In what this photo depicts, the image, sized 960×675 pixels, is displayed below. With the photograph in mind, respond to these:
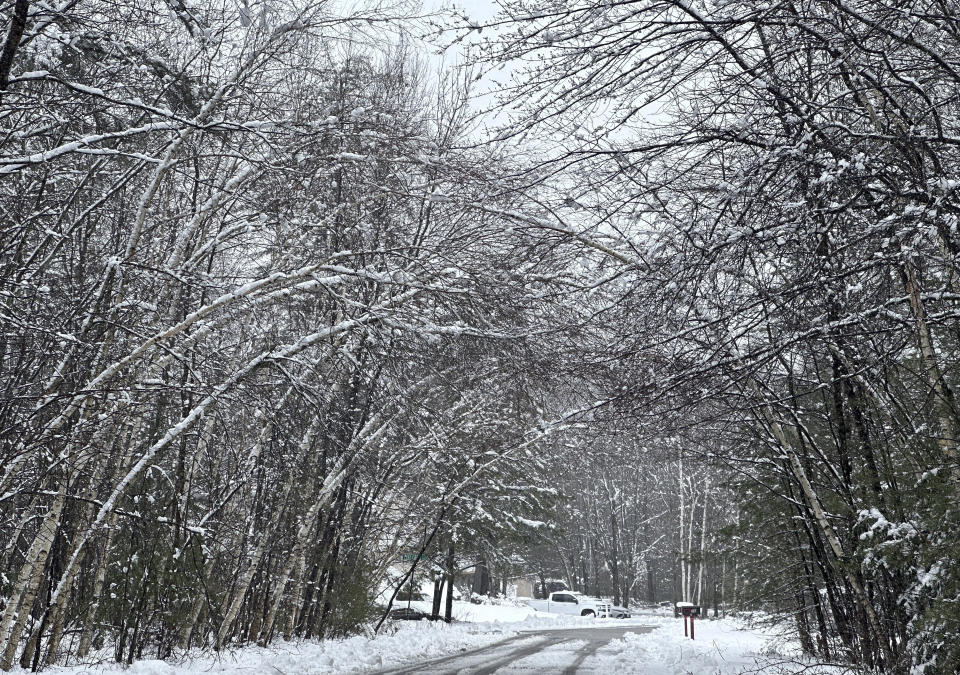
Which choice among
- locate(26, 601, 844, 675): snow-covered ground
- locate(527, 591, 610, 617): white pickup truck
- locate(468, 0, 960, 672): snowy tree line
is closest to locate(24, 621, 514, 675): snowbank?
locate(26, 601, 844, 675): snow-covered ground

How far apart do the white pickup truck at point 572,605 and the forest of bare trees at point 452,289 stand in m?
29.8

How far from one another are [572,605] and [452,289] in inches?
1621

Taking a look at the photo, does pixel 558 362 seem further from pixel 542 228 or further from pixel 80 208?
pixel 80 208

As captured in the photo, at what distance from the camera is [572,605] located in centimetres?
4531

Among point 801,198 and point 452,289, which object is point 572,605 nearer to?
point 452,289

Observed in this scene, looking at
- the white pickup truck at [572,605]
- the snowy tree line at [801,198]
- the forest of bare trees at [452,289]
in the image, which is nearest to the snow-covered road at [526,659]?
the forest of bare trees at [452,289]

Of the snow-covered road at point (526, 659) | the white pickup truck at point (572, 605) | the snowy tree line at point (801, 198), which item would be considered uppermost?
the snowy tree line at point (801, 198)

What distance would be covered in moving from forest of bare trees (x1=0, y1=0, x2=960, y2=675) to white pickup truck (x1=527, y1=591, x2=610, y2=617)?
29808 millimetres

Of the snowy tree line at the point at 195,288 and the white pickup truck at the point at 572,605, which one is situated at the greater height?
the snowy tree line at the point at 195,288

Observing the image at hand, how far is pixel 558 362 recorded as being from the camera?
7.64 metres

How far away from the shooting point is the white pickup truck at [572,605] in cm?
4328

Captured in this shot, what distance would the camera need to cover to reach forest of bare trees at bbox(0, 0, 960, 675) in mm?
4188

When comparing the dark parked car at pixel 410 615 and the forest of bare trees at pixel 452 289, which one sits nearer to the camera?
the forest of bare trees at pixel 452 289

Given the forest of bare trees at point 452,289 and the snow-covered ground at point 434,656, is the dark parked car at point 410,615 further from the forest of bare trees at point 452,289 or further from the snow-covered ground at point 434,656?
the forest of bare trees at point 452,289
